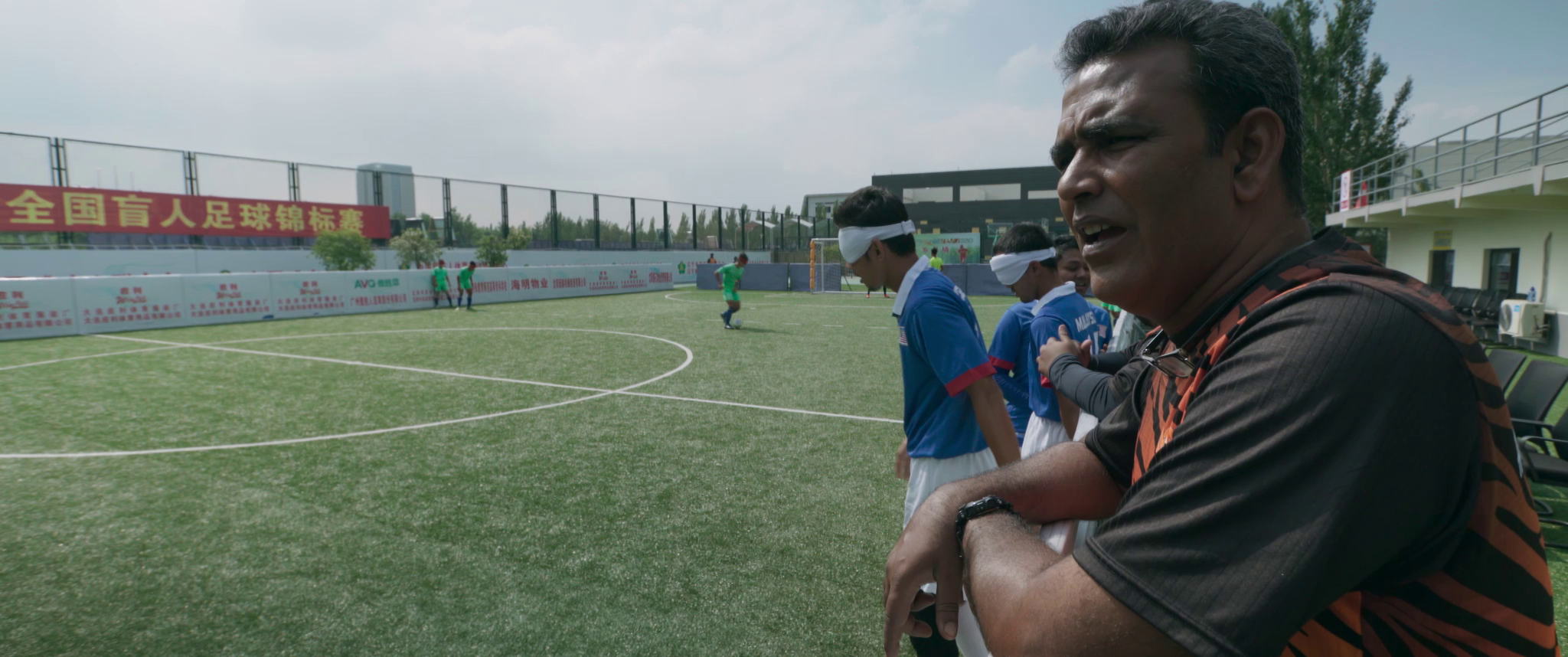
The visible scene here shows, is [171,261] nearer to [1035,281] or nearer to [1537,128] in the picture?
[1035,281]

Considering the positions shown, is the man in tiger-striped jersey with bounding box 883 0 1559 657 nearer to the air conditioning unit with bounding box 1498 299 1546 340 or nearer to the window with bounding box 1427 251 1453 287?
the air conditioning unit with bounding box 1498 299 1546 340

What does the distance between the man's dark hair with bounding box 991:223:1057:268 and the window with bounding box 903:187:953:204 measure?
196 ft

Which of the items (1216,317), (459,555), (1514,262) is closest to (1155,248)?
(1216,317)

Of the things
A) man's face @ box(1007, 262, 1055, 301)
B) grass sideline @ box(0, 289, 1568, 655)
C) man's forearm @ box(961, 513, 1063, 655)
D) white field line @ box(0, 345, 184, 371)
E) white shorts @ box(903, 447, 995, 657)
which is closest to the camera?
man's forearm @ box(961, 513, 1063, 655)

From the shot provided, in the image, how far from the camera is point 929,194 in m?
64.6

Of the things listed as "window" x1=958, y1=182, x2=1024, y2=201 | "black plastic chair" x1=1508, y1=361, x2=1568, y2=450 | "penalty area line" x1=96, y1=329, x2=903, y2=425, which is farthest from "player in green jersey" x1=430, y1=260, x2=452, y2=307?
"window" x1=958, y1=182, x2=1024, y2=201

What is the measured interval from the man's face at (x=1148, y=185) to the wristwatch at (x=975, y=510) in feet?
1.26

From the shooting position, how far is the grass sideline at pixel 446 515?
12.5ft

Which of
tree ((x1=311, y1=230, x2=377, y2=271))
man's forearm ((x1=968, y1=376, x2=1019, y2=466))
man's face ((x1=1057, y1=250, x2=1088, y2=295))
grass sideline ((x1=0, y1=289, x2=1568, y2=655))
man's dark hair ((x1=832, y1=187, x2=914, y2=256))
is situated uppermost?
tree ((x1=311, y1=230, x2=377, y2=271))

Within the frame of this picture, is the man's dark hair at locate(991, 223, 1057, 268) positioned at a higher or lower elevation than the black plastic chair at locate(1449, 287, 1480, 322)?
higher

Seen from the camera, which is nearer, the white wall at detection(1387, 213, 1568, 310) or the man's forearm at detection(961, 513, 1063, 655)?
the man's forearm at detection(961, 513, 1063, 655)

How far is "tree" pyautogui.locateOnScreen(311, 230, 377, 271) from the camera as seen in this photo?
37.1 meters

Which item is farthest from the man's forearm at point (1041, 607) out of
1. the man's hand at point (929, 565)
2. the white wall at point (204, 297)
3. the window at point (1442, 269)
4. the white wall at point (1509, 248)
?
the window at point (1442, 269)

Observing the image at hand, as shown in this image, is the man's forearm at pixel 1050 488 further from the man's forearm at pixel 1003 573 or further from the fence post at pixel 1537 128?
the fence post at pixel 1537 128
